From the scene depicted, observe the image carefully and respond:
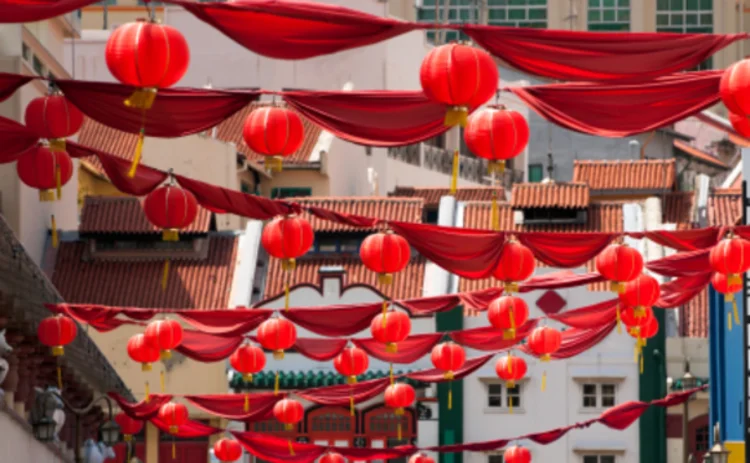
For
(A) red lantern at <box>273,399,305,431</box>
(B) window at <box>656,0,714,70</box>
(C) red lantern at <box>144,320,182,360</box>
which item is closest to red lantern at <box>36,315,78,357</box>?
(C) red lantern at <box>144,320,182,360</box>

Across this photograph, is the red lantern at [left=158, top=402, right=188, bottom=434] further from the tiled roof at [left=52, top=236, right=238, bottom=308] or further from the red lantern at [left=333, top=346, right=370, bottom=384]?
the tiled roof at [left=52, top=236, right=238, bottom=308]

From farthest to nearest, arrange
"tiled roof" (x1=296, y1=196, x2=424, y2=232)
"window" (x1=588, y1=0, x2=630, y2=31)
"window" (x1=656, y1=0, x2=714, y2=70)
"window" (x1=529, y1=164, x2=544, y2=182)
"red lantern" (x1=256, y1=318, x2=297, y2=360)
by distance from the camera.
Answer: "window" (x1=588, y1=0, x2=630, y2=31) → "window" (x1=656, y1=0, x2=714, y2=70) → "window" (x1=529, y1=164, x2=544, y2=182) → "tiled roof" (x1=296, y1=196, x2=424, y2=232) → "red lantern" (x1=256, y1=318, x2=297, y2=360)

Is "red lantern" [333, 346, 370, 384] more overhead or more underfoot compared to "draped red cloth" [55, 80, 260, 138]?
more underfoot

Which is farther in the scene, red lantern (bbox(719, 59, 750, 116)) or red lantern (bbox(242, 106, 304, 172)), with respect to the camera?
red lantern (bbox(242, 106, 304, 172))

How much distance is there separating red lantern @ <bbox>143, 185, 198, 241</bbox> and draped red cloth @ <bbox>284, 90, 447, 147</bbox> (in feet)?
11.7

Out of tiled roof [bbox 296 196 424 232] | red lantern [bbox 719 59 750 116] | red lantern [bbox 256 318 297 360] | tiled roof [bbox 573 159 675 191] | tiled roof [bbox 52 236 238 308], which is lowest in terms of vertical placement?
red lantern [bbox 256 318 297 360]

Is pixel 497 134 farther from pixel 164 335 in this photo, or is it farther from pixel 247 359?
pixel 247 359

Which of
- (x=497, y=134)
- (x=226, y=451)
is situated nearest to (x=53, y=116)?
(x=497, y=134)

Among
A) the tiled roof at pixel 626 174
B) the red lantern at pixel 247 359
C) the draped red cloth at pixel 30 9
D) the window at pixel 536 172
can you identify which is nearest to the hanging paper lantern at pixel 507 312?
the red lantern at pixel 247 359

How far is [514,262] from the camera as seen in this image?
24.5 metres

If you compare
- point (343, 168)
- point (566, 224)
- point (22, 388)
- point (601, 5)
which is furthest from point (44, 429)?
point (601, 5)

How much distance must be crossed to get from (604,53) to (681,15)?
177 feet

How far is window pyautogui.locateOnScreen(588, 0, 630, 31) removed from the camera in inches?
2758

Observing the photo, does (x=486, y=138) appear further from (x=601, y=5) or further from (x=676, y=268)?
(x=601, y=5)
